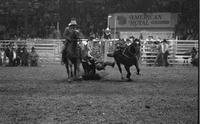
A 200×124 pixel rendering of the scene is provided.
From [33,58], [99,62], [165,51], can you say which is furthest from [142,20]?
[99,62]

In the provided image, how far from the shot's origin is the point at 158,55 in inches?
1070

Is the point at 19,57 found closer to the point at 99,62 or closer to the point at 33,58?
the point at 33,58

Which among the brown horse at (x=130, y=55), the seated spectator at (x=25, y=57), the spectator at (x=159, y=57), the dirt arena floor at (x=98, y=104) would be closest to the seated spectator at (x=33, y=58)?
the seated spectator at (x=25, y=57)

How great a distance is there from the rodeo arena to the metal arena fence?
65 mm

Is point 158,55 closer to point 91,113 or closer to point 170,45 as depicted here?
point 170,45

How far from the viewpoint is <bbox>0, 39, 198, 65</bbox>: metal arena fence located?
27.8m

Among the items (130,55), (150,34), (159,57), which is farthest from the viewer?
(150,34)

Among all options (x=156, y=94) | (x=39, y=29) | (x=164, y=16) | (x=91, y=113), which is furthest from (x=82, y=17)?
(x=91, y=113)

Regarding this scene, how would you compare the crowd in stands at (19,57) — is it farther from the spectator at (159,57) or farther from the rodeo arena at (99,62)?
the spectator at (159,57)

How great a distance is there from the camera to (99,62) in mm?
15820

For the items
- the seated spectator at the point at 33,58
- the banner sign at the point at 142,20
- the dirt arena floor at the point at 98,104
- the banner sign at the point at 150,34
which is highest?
the banner sign at the point at 142,20

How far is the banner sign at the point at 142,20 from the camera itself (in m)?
34.5

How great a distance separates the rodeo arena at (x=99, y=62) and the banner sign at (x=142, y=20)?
0.27 feet

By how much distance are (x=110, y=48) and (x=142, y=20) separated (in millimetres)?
8033
